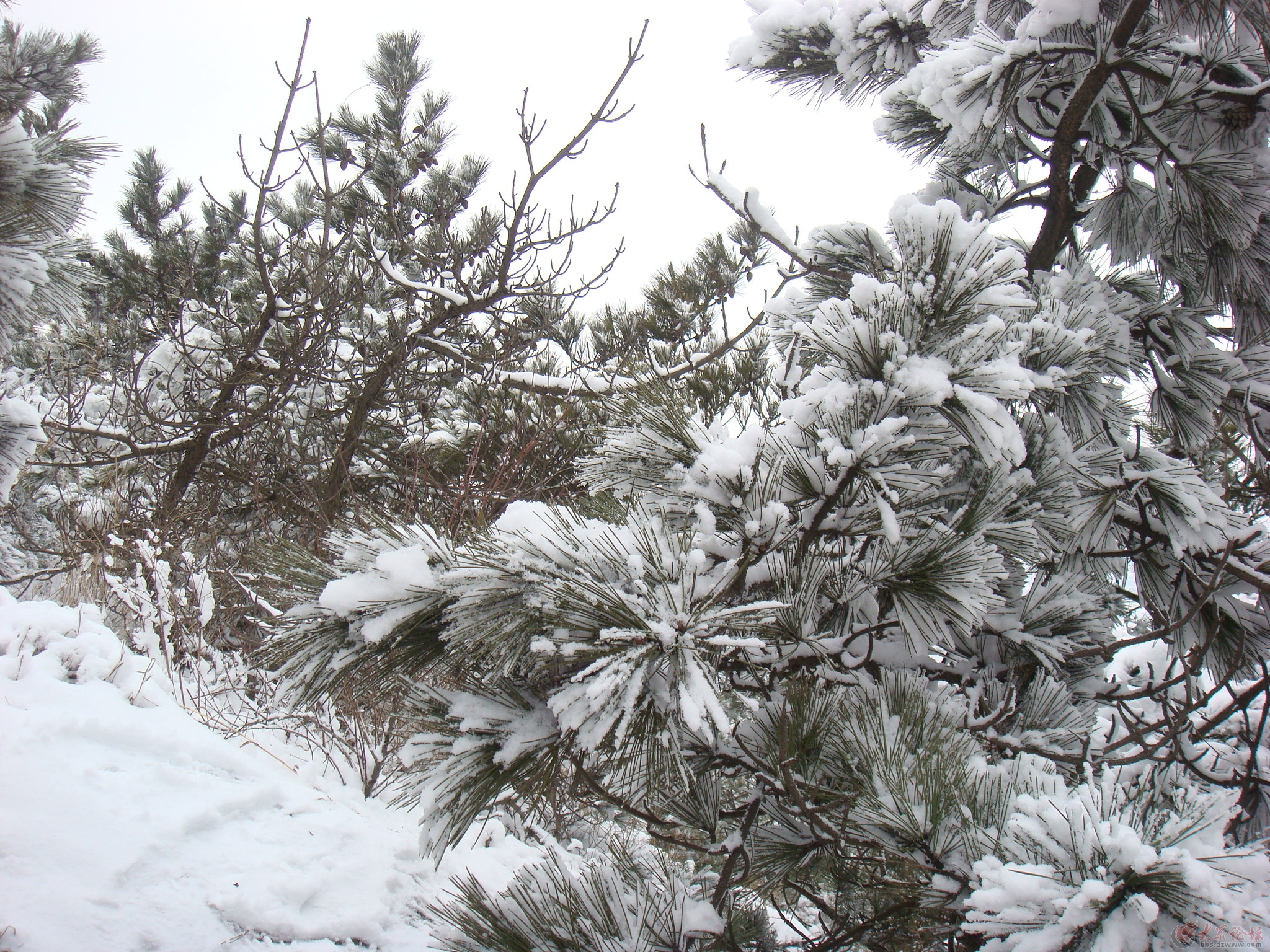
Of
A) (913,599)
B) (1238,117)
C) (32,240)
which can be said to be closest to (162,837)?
(32,240)

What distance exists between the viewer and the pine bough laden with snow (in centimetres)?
68

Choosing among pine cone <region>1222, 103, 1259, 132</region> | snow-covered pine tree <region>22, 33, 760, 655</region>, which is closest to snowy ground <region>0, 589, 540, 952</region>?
snow-covered pine tree <region>22, 33, 760, 655</region>

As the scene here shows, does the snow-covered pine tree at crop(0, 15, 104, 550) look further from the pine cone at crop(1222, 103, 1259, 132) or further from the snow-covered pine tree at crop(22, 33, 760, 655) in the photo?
the pine cone at crop(1222, 103, 1259, 132)

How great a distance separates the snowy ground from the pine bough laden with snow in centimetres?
106

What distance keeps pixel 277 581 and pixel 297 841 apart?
1950 mm

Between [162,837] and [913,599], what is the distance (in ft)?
7.57

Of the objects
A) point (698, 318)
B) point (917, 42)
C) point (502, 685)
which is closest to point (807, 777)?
point (502, 685)

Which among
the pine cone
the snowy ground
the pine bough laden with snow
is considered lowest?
the snowy ground

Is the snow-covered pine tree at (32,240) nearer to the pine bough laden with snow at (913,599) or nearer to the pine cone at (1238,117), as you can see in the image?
the pine bough laden with snow at (913,599)

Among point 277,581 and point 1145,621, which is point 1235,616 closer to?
point 1145,621

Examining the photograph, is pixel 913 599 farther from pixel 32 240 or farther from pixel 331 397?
pixel 331 397

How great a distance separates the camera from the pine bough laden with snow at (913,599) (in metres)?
0.68

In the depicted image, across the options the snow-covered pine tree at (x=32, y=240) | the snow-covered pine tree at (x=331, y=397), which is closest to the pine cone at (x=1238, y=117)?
the snow-covered pine tree at (x=331, y=397)

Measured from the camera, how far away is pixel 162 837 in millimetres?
2010
